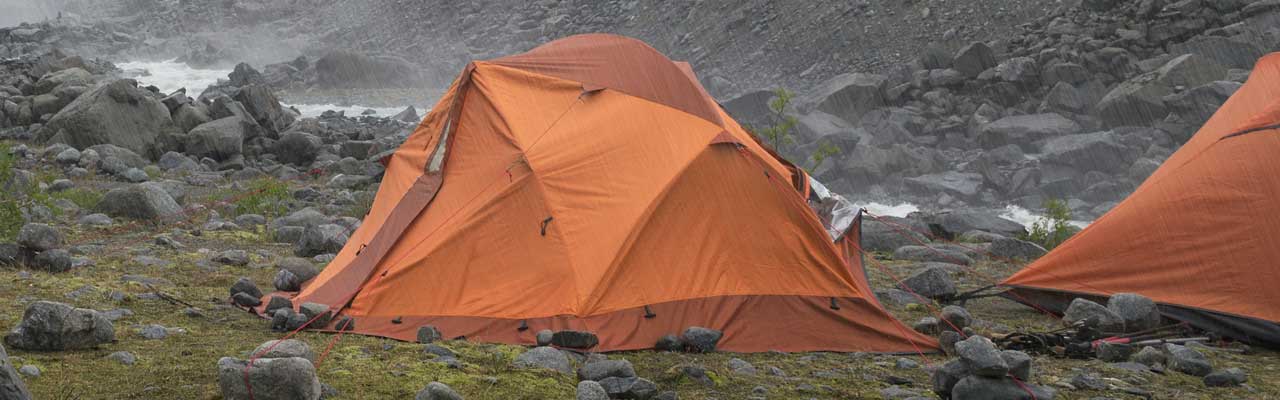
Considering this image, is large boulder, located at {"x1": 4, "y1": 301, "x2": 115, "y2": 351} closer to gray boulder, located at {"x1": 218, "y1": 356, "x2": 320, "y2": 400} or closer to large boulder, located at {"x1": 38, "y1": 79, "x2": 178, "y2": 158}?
gray boulder, located at {"x1": 218, "y1": 356, "x2": 320, "y2": 400}

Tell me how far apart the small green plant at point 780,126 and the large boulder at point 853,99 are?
1187 millimetres

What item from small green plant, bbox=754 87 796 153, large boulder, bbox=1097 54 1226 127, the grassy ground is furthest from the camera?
large boulder, bbox=1097 54 1226 127

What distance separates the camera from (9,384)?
3514 millimetres

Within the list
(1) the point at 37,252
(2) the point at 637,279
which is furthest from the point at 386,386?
(1) the point at 37,252

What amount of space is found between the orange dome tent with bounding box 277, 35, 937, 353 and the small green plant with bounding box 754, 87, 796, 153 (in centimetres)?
389

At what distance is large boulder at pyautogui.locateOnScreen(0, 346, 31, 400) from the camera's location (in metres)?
3.49

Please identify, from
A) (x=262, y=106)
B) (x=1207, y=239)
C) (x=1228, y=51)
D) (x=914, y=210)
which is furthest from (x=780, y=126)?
(x=1228, y=51)

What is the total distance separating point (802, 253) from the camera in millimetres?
6945

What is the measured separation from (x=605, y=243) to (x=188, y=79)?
35.7m

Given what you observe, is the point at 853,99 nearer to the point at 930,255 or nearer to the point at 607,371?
the point at 930,255

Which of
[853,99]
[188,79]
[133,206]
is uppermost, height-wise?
[188,79]

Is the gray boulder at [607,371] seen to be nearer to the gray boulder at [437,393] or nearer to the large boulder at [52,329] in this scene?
the gray boulder at [437,393]

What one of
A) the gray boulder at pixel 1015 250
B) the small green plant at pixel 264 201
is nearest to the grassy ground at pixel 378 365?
the gray boulder at pixel 1015 250

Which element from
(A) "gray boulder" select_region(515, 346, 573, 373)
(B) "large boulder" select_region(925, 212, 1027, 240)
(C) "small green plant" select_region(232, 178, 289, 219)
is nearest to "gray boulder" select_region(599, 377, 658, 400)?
(A) "gray boulder" select_region(515, 346, 573, 373)
